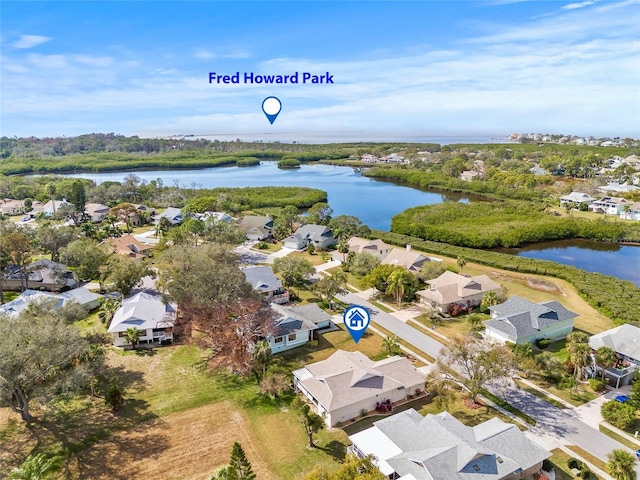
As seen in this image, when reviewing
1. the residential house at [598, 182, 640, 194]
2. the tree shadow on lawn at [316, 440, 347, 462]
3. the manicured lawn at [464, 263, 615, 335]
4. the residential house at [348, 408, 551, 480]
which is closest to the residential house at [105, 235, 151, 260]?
the tree shadow on lawn at [316, 440, 347, 462]

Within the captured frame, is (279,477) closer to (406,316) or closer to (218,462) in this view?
(218,462)

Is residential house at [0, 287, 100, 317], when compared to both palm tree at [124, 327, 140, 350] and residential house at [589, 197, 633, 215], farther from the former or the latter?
residential house at [589, 197, 633, 215]

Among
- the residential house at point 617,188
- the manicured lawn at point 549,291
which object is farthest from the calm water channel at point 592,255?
the residential house at point 617,188

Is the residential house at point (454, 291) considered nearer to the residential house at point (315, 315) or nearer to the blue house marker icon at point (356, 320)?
the blue house marker icon at point (356, 320)

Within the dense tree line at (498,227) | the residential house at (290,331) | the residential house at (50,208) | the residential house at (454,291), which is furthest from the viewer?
A: the residential house at (50,208)

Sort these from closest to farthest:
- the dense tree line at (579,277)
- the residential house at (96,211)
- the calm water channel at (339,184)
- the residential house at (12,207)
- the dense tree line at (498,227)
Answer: the dense tree line at (579,277) < the dense tree line at (498,227) < the residential house at (96,211) < the residential house at (12,207) < the calm water channel at (339,184)

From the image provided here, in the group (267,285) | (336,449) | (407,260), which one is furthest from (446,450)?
(407,260)
